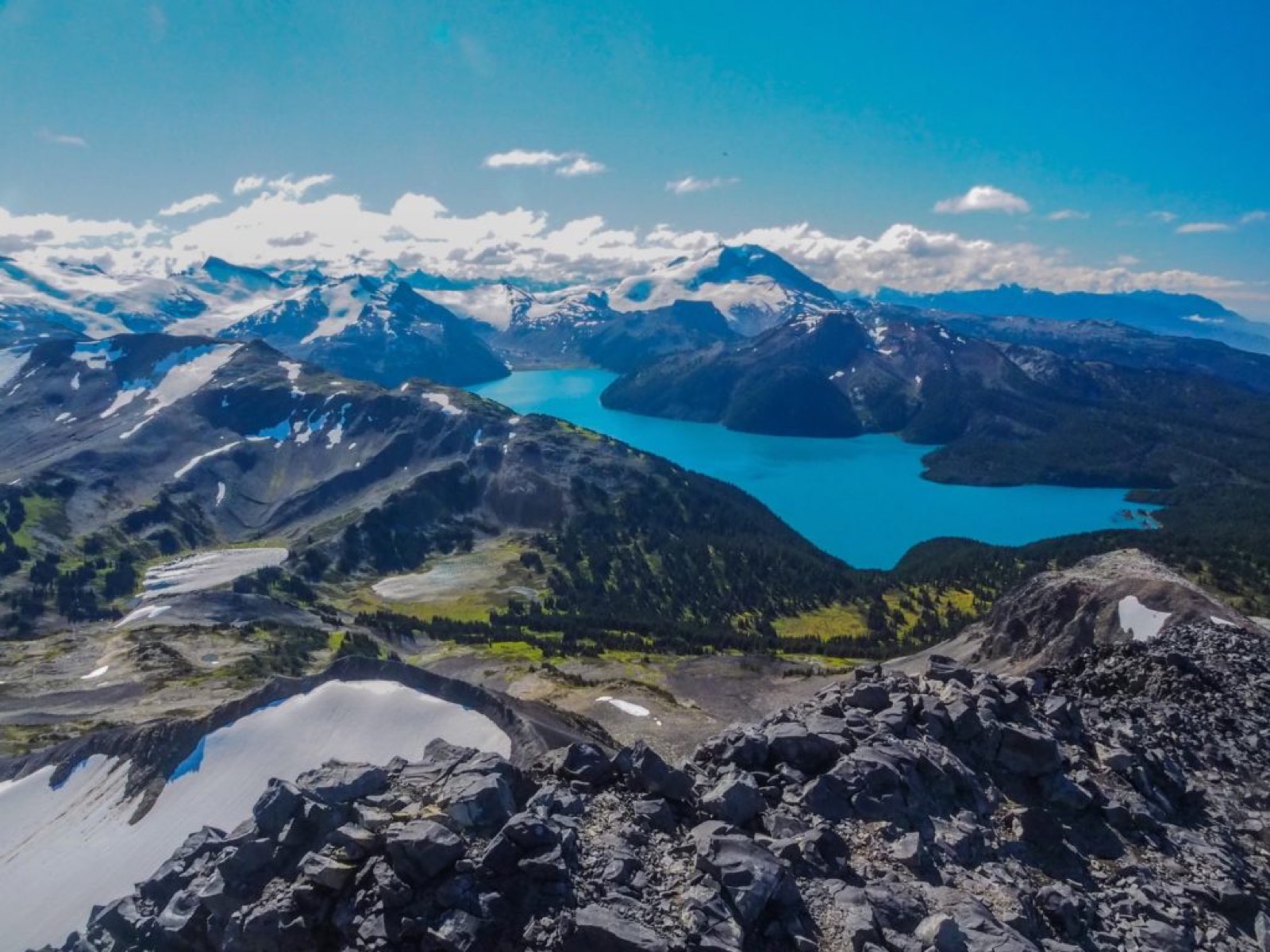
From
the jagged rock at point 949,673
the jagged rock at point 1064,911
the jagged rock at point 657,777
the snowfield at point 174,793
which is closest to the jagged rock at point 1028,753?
the jagged rock at point 949,673

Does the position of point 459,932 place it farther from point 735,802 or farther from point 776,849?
point 735,802

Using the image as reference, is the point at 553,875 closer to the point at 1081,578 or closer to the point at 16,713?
the point at 1081,578

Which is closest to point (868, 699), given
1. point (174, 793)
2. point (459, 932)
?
point (459, 932)

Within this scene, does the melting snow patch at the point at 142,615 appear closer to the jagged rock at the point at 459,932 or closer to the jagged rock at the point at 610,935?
the jagged rock at the point at 459,932

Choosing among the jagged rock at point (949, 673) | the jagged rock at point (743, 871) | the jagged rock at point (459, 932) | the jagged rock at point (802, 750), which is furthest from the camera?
the jagged rock at point (949, 673)

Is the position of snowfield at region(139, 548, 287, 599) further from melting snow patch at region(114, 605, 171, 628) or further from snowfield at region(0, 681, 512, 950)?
snowfield at region(0, 681, 512, 950)

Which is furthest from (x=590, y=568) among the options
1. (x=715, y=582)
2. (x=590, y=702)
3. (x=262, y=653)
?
(x=590, y=702)

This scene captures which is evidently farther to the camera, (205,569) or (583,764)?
(205,569)

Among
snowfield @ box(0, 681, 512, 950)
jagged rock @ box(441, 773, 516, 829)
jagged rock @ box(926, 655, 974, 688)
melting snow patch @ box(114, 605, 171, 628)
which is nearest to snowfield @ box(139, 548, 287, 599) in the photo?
melting snow patch @ box(114, 605, 171, 628)
